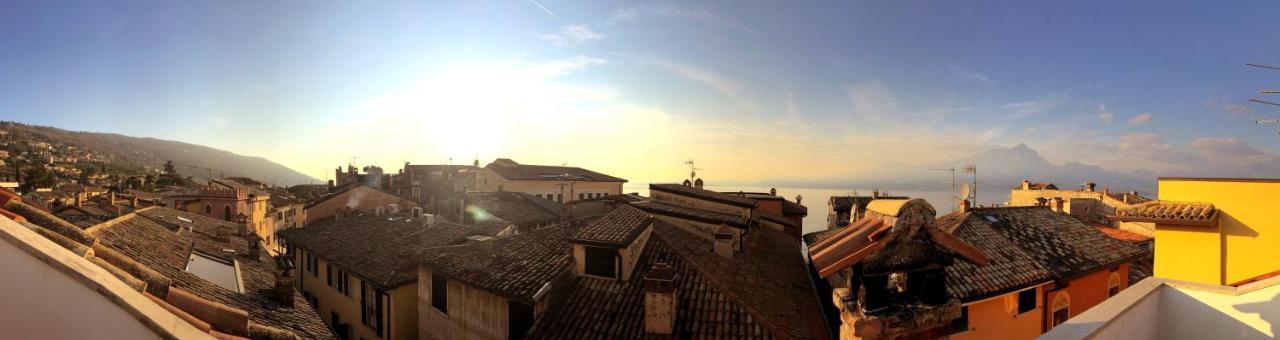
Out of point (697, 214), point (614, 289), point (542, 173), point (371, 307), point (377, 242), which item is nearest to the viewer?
point (614, 289)

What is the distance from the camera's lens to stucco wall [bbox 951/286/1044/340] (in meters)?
13.0

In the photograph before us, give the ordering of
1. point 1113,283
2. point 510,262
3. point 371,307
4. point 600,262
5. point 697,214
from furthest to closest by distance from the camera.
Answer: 1. point 371,307
2. point 697,214
3. point 1113,283
4. point 510,262
5. point 600,262

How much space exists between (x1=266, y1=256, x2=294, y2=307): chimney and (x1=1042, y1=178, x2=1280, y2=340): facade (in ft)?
52.1

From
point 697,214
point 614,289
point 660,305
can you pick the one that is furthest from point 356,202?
point 660,305

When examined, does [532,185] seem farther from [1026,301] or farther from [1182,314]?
[1182,314]

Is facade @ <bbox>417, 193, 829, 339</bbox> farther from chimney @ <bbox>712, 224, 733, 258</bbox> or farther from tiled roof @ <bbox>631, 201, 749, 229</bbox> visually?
tiled roof @ <bbox>631, 201, 749, 229</bbox>

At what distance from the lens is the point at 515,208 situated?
3019 centimetres

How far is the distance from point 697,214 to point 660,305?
839 centimetres

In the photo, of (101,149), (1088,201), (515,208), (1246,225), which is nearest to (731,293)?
(1246,225)

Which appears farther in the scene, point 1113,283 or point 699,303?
point 1113,283

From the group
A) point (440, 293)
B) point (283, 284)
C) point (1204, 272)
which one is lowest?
point (440, 293)

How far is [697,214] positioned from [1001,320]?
9341mm

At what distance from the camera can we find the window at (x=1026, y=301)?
13953 millimetres

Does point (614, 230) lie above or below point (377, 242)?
above
